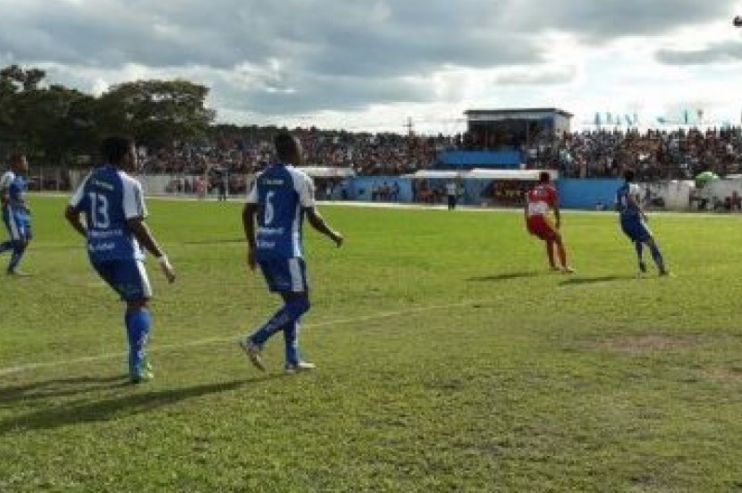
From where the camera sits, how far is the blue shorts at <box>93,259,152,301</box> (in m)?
9.29

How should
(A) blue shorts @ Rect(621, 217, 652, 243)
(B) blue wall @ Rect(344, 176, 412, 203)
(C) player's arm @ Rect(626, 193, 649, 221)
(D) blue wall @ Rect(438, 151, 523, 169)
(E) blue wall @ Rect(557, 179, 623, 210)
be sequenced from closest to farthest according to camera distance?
(A) blue shorts @ Rect(621, 217, 652, 243), (C) player's arm @ Rect(626, 193, 649, 221), (E) blue wall @ Rect(557, 179, 623, 210), (B) blue wall @ Rect(344, 176, 412, 203), (D) blue wall @ Rect(438, 151, 523, 169)

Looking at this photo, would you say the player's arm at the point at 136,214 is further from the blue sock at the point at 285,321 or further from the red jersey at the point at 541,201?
the red jersey at the point at 541,201

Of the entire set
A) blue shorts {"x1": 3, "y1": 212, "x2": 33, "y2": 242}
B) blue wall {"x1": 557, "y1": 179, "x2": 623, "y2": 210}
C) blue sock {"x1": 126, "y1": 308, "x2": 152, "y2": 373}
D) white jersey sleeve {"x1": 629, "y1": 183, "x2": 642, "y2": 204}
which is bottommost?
blue wall {"x1": 557, "y1": 179, "x2": 623, "y2": 210}

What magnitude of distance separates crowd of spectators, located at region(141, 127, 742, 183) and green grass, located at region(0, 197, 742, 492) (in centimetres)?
5059

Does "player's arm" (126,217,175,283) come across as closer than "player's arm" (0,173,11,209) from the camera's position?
Yes

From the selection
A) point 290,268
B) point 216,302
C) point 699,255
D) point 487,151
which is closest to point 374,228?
point 699,255

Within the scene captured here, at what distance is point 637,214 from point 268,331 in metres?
11.8

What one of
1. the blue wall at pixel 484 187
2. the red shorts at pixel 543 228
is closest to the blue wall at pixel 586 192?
the blue wall at pixel 484 187

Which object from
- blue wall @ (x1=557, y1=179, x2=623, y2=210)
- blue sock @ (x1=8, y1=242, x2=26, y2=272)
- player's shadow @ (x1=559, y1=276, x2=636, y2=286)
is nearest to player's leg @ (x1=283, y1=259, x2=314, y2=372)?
player's shadow @ (x1=559, y1=276, x2=636, y2=286)

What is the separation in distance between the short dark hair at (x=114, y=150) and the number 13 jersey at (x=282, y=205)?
120 cm

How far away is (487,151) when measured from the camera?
81938 millimetres

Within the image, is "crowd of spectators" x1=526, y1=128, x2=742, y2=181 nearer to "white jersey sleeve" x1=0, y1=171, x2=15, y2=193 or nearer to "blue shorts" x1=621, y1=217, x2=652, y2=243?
"blue shorts" x1=621, y1=217, x2=652, y2=243

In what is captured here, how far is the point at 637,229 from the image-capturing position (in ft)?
64.2

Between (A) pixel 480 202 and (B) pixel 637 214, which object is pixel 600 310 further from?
(A) pixel 480 202
